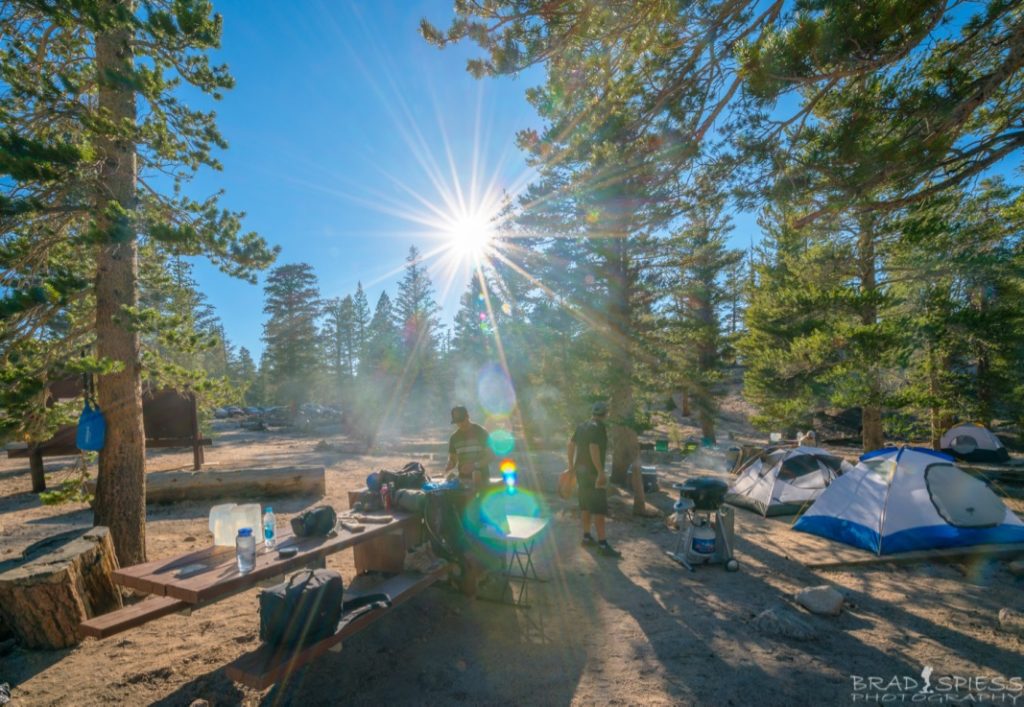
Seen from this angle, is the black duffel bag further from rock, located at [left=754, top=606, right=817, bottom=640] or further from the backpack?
rock, located at [left=754, top=606, right=817, bottom=640]

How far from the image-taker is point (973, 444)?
14320mm

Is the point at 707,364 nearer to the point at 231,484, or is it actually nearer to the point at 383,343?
the point at 231,484

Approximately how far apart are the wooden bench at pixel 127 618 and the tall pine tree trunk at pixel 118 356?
2.77 m

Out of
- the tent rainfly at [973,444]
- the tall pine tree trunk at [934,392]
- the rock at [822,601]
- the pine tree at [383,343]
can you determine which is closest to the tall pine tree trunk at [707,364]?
the tall pine tree trunk at [934,392]

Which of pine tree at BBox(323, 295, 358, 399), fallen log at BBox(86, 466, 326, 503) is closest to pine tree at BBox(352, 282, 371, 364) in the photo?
pine tree at BBox(323, 295, 358, 399)

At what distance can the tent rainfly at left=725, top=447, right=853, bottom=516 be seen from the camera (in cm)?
928

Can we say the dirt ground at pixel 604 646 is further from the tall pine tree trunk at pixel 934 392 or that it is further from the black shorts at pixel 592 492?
the tall pine tree trunk at pixel 934 392

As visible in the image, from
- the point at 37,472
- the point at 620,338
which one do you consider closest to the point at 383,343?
the point at 37,472

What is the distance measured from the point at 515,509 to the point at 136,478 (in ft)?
20.0

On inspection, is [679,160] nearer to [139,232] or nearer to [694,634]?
[694,634]

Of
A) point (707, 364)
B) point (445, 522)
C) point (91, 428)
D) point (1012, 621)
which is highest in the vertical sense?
point (707, 364)

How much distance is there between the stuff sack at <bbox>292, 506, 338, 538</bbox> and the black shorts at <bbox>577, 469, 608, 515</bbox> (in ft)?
12.6

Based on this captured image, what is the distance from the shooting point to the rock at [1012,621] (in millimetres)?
4441

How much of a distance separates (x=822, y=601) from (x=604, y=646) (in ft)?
8.32
